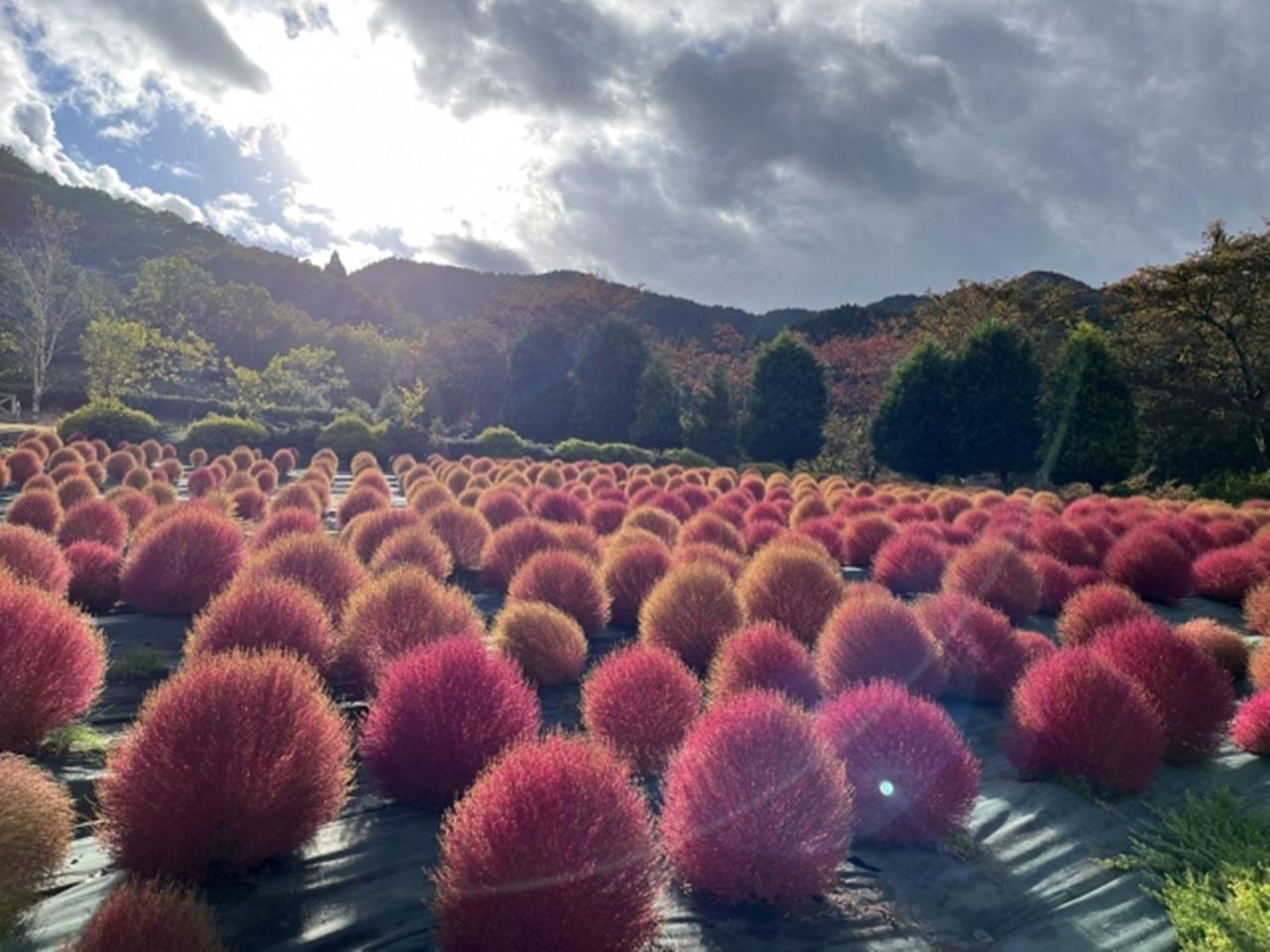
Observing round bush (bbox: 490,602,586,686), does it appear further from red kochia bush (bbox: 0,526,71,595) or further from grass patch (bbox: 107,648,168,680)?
red kochia bush (bbox: 0,526,71,595)

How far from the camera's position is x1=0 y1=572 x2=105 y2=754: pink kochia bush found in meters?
4.08

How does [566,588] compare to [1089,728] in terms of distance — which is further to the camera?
[566,588]

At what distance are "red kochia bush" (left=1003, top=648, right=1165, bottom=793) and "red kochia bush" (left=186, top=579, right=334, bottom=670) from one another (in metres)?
4.94

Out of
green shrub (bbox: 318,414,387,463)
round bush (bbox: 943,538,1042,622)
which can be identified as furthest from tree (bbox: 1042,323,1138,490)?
green shrub (bbox: 318,414,387,463)

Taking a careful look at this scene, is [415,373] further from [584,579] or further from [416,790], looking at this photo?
[416,790]

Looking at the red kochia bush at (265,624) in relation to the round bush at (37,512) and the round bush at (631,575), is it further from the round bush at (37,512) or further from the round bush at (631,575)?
the round bush at (37,512)

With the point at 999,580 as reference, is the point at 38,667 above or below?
above

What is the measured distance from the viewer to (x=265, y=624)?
530cm

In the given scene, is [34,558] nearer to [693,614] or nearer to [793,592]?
[693,614]

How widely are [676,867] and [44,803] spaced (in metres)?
2.68

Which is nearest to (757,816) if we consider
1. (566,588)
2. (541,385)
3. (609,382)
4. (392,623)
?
(392,623)

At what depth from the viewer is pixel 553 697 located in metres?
5.90

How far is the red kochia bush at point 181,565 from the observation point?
24.5 feet

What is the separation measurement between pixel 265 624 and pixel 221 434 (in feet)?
89.0
